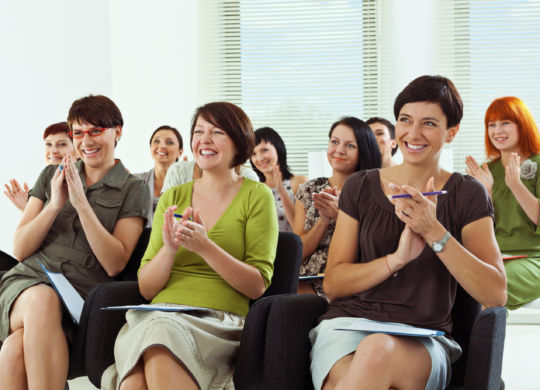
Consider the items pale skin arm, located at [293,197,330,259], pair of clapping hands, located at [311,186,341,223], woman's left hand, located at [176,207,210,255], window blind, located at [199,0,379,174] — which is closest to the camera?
woman's left hand, located at [176,207,210,255]

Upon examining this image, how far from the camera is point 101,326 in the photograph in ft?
6.68

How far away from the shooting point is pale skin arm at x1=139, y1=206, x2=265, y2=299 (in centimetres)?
190

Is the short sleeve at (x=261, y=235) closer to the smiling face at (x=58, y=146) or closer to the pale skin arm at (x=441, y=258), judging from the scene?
the pale skin arm at (x=441, y=258)

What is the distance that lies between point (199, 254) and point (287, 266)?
415 millimetres

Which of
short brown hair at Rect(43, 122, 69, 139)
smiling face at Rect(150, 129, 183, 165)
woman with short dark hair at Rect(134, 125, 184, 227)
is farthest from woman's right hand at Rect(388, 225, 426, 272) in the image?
smiling face at Rect(150, 129, 183, 165)

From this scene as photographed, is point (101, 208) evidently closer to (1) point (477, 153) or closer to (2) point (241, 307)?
(2) point (241, 307)

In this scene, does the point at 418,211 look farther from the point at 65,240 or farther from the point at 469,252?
the point at 65,240

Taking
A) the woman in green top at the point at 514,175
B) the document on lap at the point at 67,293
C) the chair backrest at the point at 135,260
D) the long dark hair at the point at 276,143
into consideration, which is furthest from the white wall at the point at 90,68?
the woman in green top at the point at 514,175

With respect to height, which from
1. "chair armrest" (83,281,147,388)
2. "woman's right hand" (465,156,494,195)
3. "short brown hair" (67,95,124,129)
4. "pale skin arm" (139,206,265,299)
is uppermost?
"short brown hair" (67,95,124,129)

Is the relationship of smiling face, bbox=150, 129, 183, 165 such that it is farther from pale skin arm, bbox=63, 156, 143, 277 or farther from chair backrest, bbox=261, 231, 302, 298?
chair backrest, bbox=261, 231, 302, 298

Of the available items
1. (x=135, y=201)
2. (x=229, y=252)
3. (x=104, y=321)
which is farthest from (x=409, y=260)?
(x=135, y=201)

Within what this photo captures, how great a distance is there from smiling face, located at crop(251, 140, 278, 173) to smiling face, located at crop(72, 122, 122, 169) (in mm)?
1677

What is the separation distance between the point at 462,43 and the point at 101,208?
399cm

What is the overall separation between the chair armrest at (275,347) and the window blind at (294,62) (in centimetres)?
388
